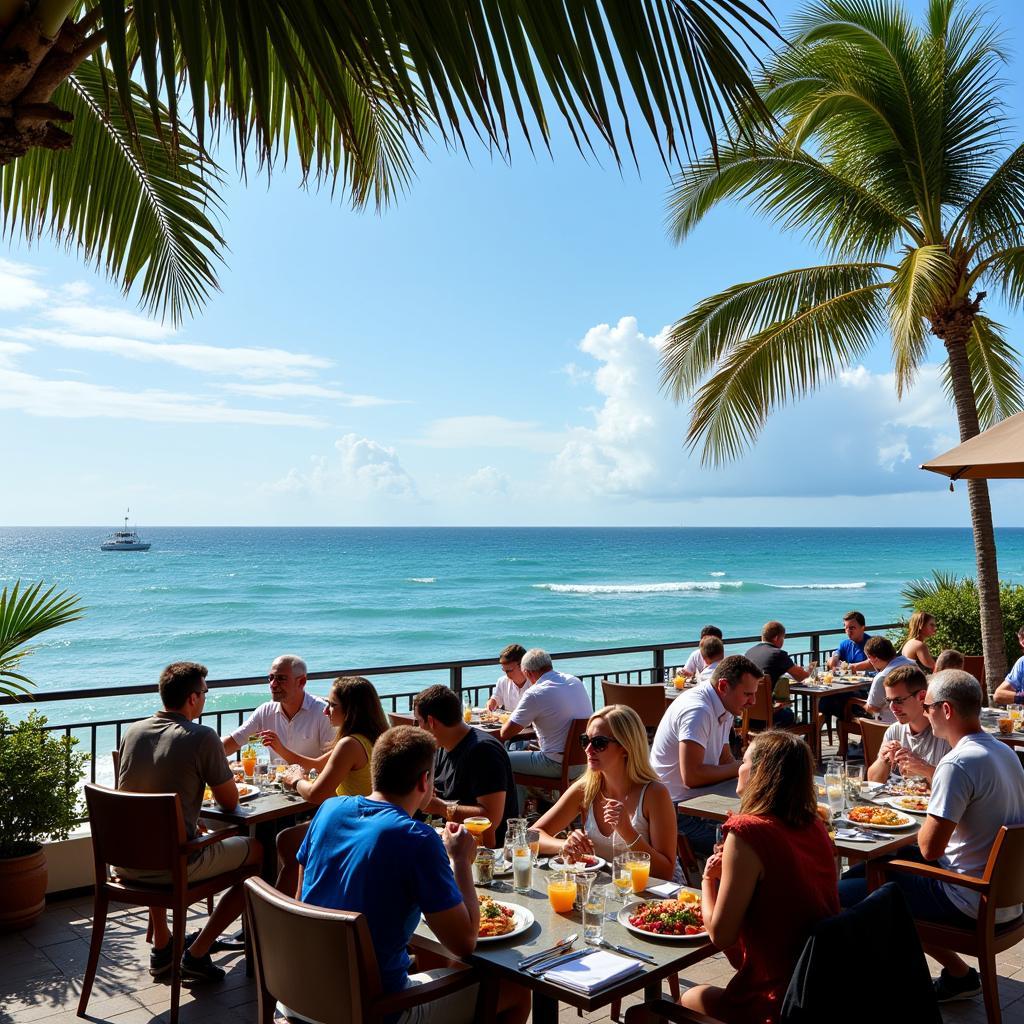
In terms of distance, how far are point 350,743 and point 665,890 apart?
6.37 feet

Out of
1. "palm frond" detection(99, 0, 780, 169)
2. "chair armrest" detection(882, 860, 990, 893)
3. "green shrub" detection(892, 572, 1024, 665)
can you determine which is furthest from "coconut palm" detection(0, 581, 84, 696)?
"green shrub" detection(892, 572, 1024, 665)

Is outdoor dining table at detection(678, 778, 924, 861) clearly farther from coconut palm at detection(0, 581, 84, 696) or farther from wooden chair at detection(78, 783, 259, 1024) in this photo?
coconut palm at detection(0, 581, 84, 696)

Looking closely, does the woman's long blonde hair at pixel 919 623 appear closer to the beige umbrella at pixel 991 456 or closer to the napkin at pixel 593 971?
the beige umbrella at pixel 991 456

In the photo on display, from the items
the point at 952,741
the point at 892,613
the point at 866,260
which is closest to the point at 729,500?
the point at 892,613

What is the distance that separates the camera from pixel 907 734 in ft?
17.1

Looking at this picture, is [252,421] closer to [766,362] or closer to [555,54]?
[766,362]

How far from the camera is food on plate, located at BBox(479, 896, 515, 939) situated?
2.98m

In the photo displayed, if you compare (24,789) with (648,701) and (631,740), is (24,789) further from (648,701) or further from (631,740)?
(648,701)

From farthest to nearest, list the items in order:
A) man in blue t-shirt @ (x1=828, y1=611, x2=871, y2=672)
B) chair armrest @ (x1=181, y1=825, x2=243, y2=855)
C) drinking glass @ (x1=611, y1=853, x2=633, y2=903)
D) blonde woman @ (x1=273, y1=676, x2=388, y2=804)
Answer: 1. man in blue t-shirt @ (x1=828, y1=611, x2=871, y2=672)
2. blonde woman @ (x1=273, y1=676, x2=388, y2=804)
3. chair armrest @ (x1=181, y1=825, x2=243, y2=855)
4. drinking glass @ (x1=611, y1=853, x2=633, y2=903)

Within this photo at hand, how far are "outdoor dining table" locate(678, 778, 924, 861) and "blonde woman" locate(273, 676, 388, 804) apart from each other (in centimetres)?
161

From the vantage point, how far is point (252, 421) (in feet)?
216

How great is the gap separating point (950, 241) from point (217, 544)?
2898 inches

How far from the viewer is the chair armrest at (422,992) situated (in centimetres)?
263

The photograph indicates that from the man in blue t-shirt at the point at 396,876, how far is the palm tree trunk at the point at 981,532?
27.6 ft
